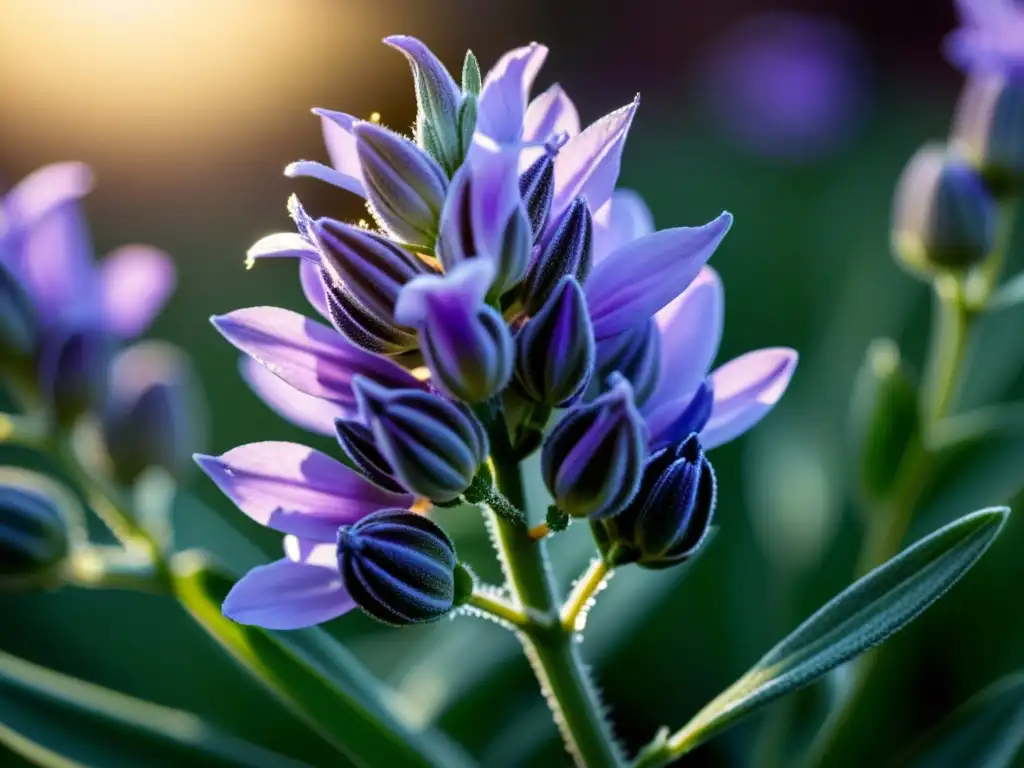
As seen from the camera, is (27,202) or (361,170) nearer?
(361,170)

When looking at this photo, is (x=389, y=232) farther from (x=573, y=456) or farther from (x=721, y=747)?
(x=721, y=747)

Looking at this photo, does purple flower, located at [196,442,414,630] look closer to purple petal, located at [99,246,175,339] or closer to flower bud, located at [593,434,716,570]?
flower bud, located at [593,434,716,570]

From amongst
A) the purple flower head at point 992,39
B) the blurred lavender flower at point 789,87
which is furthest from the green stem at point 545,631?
the blurred lavender flower at point 789,87

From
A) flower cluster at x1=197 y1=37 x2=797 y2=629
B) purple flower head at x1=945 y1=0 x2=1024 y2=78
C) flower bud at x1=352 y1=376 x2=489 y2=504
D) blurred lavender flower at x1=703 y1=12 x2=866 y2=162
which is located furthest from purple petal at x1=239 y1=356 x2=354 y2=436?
blurred lavender flower at x1=703 y1=12 x2=866 y2=162

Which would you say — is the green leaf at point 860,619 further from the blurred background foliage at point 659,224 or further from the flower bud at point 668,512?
the blurred background foliage at point 659,224

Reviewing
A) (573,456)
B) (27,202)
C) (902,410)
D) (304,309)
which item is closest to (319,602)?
(573,456)
